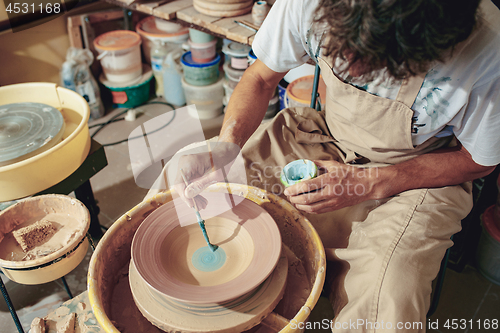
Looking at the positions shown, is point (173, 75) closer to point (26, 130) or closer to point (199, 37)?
Answer: point (199, 37)

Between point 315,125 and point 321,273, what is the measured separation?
27.5 inches

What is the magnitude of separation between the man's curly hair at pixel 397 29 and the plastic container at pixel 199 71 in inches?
92.4

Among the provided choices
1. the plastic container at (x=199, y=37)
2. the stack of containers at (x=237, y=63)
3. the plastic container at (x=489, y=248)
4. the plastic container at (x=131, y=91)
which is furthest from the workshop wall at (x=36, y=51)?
the plastic container at (x=489, y=248)

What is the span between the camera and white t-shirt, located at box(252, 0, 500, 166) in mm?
1088

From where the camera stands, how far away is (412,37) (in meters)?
0.87

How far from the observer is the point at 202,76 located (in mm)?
3219

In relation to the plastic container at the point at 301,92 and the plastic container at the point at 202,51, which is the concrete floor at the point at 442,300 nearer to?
the plastic container at the point at 301,92

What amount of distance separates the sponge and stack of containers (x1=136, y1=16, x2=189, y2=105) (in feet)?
7.16

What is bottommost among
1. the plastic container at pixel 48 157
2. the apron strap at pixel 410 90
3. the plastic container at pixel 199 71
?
the plastic container at pixel 199 71

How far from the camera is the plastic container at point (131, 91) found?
3363 mm

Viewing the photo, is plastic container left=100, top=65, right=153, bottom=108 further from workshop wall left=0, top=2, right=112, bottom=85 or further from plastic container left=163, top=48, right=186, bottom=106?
workshop wall left=0, top=2, right=112, bottom=85

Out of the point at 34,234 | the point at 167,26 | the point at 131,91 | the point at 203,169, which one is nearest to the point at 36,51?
the point at 131,91

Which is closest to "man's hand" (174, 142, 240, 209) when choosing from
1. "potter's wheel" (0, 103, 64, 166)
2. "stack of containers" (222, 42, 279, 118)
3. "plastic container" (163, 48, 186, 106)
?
"potter's wheel" (0, 103, 64, 166)

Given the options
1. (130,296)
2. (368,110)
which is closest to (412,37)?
(368,110)
